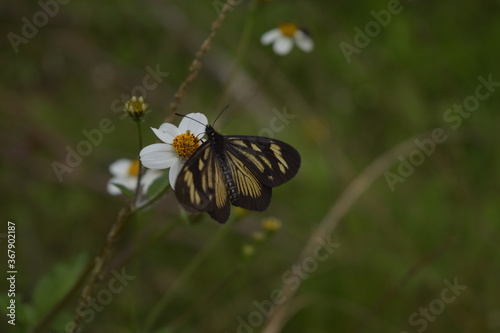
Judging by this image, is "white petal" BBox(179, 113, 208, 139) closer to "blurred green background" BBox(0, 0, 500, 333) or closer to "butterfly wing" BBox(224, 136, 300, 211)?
"butterfly wing" BBox(224, 136, 300, 211)

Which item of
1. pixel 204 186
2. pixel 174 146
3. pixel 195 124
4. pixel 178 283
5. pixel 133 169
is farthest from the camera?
pixel 133 169

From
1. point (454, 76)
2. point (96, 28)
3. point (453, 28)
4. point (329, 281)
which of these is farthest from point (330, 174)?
point (96, 28)

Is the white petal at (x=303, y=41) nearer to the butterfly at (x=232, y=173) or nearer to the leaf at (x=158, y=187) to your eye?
the butterfly at (x=232, y=173)

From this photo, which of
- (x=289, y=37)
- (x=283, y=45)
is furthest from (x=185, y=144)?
(x=289, y=37)

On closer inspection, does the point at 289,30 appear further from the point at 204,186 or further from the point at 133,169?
the point at 204,186

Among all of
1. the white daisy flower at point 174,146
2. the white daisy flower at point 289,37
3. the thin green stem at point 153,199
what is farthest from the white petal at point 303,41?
the thin green stem at point 153,199
